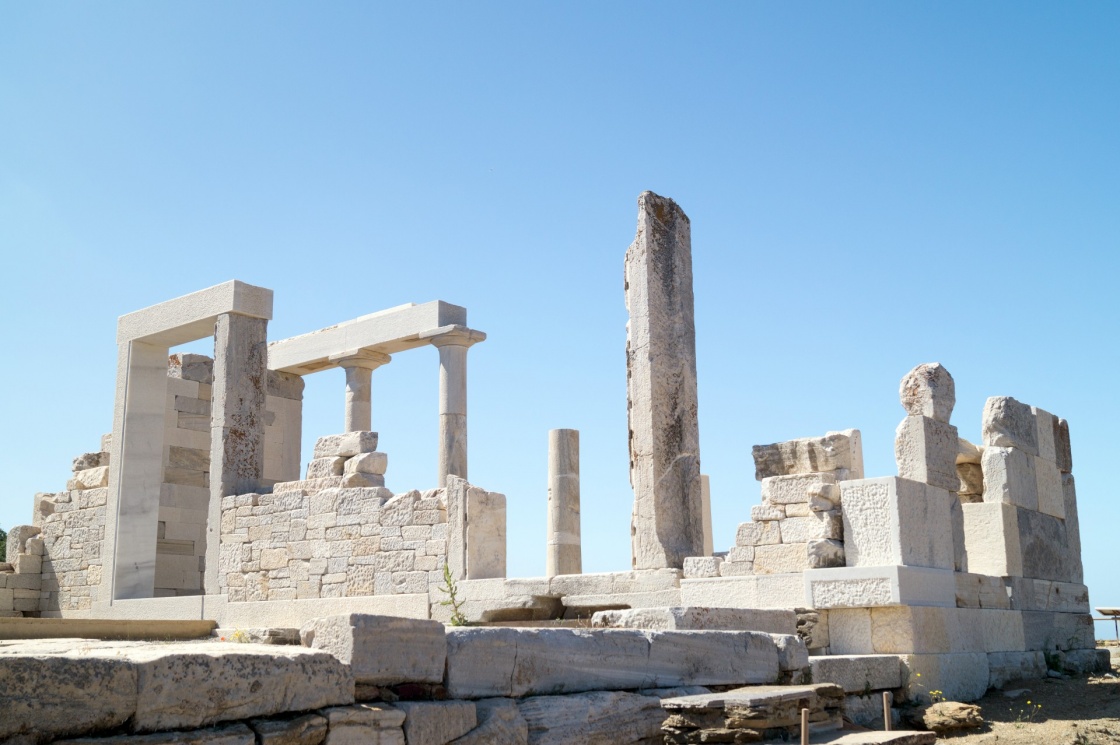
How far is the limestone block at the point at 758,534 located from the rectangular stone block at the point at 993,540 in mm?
2737

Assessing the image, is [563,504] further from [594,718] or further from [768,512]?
[594,718]

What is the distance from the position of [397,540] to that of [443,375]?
3978 millimetres

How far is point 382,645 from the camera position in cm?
536

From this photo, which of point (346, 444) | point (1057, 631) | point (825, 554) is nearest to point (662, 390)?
point (825, 554)

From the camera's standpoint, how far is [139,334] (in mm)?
16938

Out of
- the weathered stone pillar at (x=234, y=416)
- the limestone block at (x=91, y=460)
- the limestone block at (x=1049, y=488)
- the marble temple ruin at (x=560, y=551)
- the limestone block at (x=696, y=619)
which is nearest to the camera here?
the marble temple ruin at (x=560, y=551)

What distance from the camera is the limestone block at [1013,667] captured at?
33.8 feet

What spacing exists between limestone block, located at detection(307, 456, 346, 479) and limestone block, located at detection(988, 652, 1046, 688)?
8.00 metres

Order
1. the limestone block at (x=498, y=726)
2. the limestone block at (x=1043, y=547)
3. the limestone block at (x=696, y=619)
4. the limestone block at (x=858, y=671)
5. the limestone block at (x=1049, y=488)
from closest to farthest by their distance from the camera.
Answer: the limestone block at (x=498, y=726) → the limestone block at (x=696, y=619) → the limestone block at (x=858, y=671) → the limestone block at (x=1043, y=547) → the limestone block at (x=1049, y=488)

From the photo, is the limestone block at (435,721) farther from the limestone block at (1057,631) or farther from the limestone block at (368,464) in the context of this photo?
the limestone block at (368,464)

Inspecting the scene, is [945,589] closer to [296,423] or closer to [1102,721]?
[1102,721]

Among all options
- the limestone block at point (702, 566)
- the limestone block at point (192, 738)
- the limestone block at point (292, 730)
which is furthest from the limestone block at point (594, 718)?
the limestone block at point (702, 566)

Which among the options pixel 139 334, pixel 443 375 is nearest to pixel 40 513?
pixel 139 334

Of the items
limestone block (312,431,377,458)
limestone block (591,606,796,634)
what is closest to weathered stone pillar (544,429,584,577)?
limestone block (312,431,377,458)
